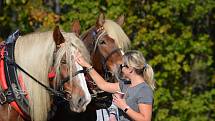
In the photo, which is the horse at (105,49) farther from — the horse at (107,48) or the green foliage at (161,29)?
the green foliage at (161,29)

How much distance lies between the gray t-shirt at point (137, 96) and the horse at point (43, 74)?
1.49 feet

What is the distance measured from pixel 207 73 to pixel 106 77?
3.91 meters

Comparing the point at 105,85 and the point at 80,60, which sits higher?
the point at 80,60

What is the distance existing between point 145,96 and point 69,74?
2.29 feet

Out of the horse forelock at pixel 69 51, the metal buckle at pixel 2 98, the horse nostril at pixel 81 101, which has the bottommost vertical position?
the horse nostril at pixel 81 101

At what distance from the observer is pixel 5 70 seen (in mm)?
5172

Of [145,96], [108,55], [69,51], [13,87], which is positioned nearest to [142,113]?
[145,96]

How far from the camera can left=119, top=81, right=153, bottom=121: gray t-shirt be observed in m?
5.23

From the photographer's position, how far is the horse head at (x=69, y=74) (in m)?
5.07

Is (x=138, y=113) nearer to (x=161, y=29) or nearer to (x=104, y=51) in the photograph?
(x=104, y=51)

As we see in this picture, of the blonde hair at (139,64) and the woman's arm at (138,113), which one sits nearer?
the woman's arm at (138,113)

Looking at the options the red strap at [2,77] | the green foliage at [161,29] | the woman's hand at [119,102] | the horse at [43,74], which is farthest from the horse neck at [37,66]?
the green foliage at [161,29]

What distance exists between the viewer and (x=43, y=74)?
5211mm

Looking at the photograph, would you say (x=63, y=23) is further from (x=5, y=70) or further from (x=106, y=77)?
(x=5, y=70)
